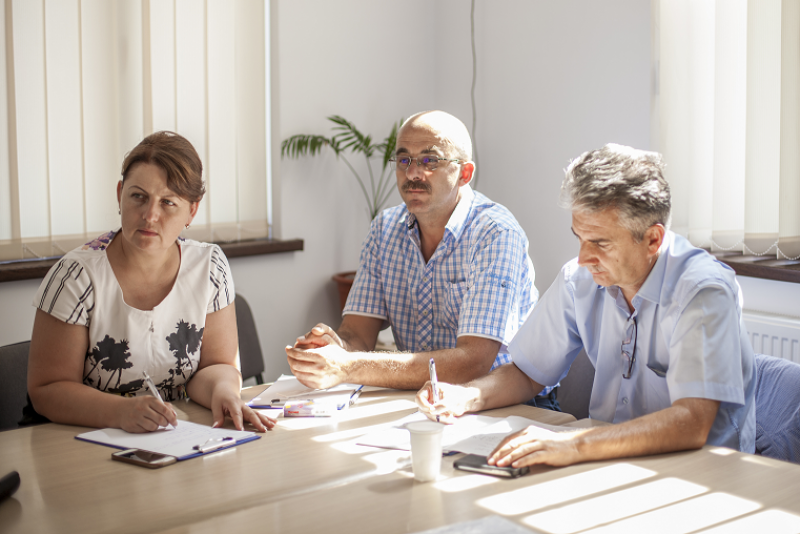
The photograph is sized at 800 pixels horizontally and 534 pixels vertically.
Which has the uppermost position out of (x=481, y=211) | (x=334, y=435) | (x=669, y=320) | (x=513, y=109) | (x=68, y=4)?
(x=68, y=4)

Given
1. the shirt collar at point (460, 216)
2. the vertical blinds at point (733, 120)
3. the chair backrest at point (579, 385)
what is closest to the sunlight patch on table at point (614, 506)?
the chair backrest at point (579, 385)

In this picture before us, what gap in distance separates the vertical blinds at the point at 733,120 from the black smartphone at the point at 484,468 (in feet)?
6.16

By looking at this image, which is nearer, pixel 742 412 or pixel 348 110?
pixel 742 412

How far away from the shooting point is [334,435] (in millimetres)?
1593

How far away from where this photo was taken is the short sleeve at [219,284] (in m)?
2.01

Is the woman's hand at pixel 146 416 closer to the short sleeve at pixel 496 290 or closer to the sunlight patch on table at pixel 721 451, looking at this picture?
the short sleeve at pixel 496 290

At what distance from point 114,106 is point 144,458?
2306 millimetres

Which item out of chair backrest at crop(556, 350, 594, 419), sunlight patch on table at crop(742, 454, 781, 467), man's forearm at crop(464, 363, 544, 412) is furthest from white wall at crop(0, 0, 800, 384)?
sunlight patch on table at crop(742, 454, 781, 467)

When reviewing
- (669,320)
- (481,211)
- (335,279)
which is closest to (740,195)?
(481,211)

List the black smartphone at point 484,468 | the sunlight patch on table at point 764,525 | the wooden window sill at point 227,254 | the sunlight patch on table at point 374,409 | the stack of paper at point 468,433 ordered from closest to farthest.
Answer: the sunlight patch on table at point 764,525
the black smartphone at point 484,468
the stack of paper at point 468,433
the sunlight patch on table at point 374,409
the wooden window sill at point 227,254

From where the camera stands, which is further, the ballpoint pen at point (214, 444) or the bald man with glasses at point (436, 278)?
the bald man with glasses at point (436, 278)

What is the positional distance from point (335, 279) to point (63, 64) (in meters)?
1.67

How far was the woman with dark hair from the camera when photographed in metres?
1.75

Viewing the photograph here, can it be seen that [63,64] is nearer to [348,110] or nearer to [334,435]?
[348,110]
